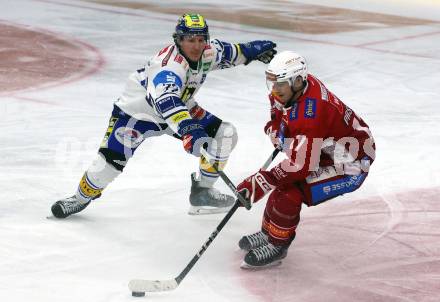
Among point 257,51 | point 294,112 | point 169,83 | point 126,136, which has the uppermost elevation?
point 294,112

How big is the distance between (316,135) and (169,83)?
830 mm

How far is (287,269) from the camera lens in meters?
4.56

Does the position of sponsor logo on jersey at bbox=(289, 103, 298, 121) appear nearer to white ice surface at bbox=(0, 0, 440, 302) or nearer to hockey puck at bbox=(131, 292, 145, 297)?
white ice surface at bbox=(0, 0, 440, 302)

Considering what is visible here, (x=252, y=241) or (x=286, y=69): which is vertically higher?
(x=286, y=69)

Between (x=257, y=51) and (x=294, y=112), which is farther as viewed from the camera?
(x=257, y=51)

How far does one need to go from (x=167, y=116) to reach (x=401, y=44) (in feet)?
23.1

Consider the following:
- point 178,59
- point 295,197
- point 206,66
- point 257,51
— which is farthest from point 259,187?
point 257,51

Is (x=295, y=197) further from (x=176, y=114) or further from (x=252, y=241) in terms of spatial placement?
(x=176, y=114)

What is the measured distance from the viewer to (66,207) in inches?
201

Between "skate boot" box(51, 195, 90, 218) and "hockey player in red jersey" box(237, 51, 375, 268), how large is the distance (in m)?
1.04

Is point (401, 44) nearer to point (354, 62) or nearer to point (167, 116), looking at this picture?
point (354, 62)

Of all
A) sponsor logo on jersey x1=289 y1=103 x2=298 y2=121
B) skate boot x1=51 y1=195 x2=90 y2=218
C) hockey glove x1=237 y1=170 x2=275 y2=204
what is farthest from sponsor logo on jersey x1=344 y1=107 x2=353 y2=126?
skate boot x1=51 y1=195 x2=90 y2=218

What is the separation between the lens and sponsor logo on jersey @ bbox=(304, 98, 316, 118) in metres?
4.27

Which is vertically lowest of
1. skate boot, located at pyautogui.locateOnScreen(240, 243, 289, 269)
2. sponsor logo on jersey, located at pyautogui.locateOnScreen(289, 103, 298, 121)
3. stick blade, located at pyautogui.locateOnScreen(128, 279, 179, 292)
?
skate boot, located at pyautogui.locateOnScreen(240, 243, 289, 269)
